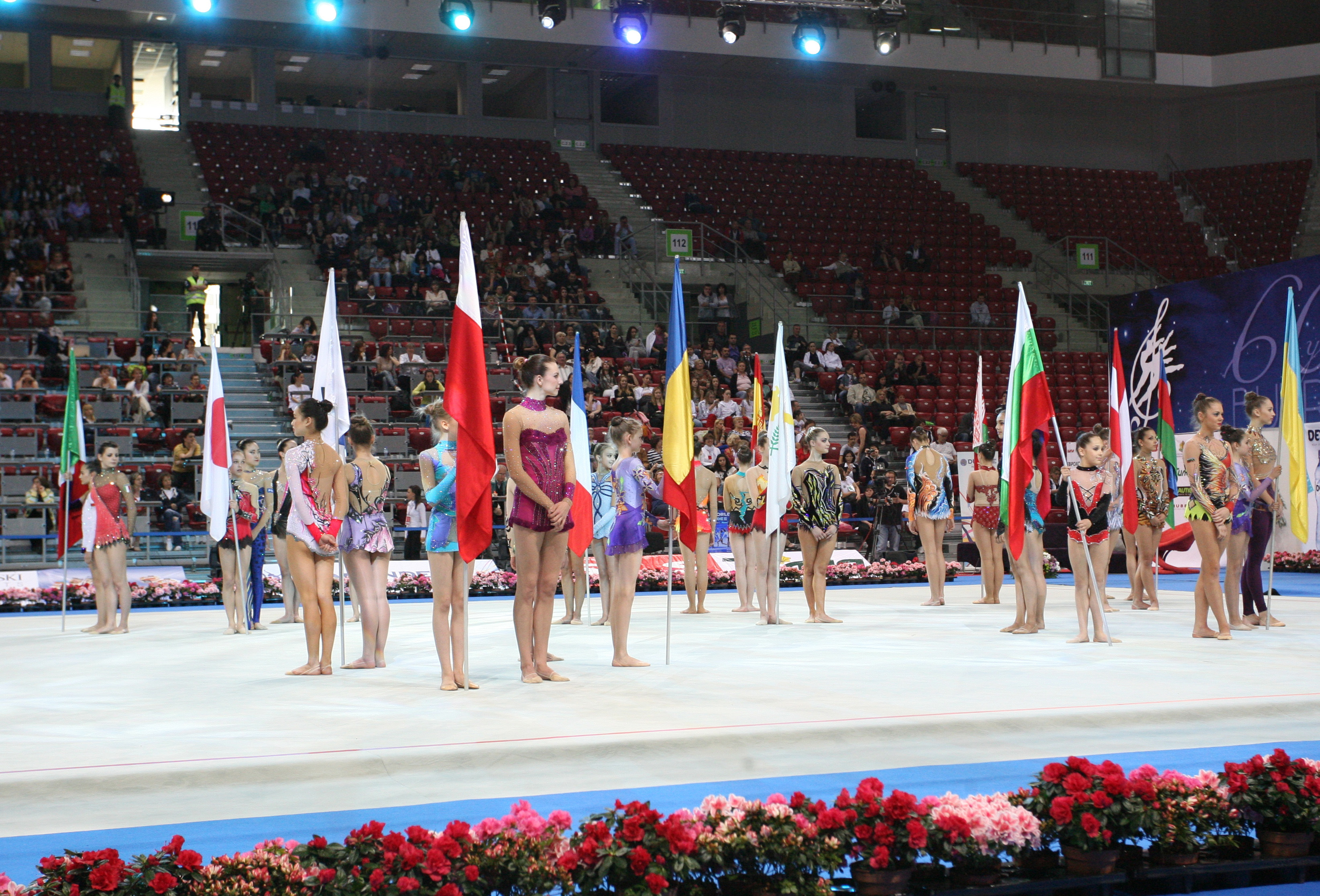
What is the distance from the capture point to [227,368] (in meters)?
21.9

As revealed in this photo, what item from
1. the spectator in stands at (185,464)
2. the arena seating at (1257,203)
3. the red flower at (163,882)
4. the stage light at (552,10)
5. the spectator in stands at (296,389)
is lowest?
the red flower at (163,882)

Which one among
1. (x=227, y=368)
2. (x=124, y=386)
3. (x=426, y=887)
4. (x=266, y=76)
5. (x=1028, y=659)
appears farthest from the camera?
(x=266, y=76)

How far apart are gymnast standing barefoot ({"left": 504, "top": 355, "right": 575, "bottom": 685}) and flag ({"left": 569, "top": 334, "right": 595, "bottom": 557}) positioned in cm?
262

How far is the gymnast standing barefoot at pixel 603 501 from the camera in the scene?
10.9m

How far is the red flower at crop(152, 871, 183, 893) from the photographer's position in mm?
3539

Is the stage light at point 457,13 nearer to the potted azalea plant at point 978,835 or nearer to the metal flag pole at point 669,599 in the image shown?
the metal flag pole at point 669,599

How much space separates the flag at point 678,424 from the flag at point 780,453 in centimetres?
292

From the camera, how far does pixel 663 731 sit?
19.0ft

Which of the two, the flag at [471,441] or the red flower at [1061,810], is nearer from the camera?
the red flower at [1061,810]

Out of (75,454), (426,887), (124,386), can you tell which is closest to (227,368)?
(124,386)

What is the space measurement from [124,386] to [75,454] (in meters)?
7.73

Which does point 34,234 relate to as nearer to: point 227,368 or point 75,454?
point 227,368

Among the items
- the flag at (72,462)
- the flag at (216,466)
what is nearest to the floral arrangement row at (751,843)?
the flag at (216,466)

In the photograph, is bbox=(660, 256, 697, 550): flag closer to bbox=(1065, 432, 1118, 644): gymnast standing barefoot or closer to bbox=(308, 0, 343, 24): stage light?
bbox=(1065, 432, 1118, 644): gymnast standing barefoot
